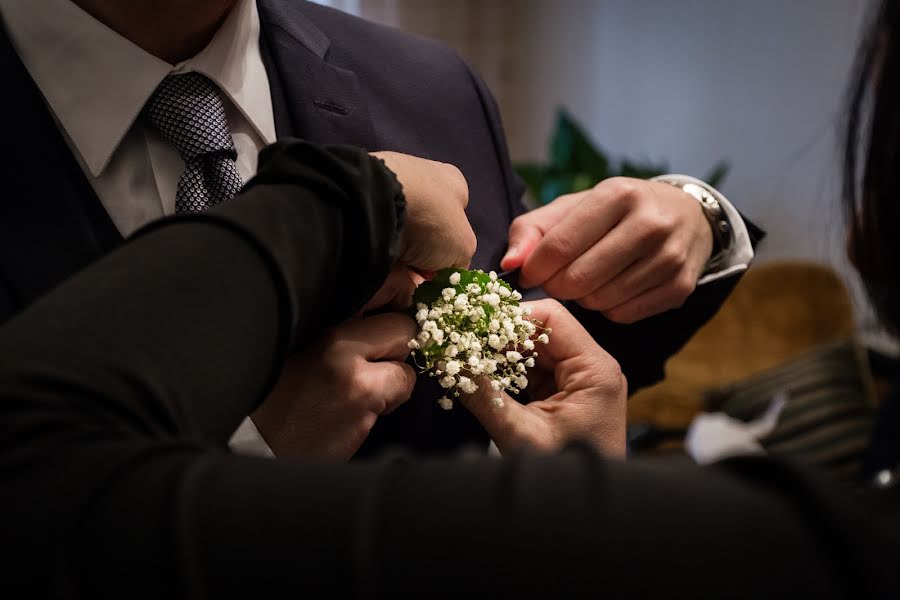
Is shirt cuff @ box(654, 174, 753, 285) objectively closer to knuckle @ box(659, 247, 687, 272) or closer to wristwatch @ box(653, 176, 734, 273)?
wristwatch @ box(653, 176, 734, 273)

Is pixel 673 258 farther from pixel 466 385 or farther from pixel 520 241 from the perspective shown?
pixel 466 385

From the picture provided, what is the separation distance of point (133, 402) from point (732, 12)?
4.07 metres

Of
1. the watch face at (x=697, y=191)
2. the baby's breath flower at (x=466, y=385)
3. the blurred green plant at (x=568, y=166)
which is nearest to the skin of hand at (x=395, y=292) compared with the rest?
the baby's breath flower at (x=466, y=385)

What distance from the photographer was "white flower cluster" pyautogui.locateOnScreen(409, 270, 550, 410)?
882 mm

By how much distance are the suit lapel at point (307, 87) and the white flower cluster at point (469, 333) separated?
351 mm

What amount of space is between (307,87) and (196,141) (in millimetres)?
199

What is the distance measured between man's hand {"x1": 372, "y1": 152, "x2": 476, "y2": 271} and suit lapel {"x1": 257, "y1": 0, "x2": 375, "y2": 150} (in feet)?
0.92

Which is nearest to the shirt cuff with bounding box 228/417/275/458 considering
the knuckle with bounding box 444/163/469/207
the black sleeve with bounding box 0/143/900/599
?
the knuckle with bounding box 444/163/469/207

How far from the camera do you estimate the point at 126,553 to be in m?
0.44

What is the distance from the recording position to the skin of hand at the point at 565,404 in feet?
3.02

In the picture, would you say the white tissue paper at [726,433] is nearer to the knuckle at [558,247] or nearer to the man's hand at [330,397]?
the knuckle at [558,247]

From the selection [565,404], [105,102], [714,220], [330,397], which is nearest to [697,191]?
[714,220]

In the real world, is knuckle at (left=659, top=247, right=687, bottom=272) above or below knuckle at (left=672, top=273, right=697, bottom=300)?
above

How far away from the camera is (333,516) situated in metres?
0.44
